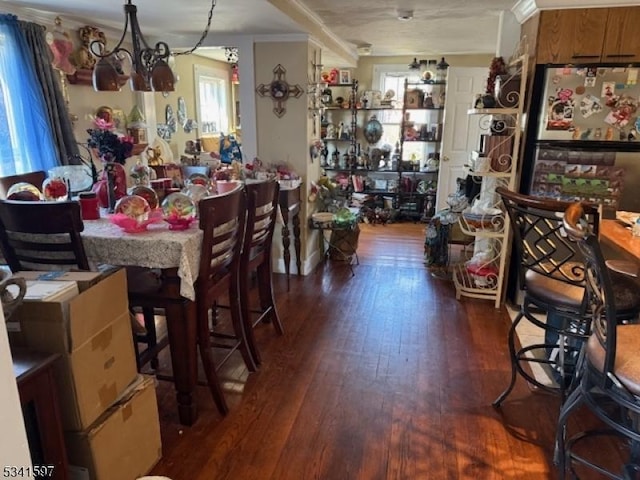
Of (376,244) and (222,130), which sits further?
(222,130)

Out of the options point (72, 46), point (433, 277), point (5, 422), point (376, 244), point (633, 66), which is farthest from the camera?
point (376, 244)

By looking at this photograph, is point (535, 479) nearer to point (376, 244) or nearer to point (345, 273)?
point (345, 273)

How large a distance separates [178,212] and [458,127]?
4.31m

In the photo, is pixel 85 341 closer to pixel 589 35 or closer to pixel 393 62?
pixel 589 35

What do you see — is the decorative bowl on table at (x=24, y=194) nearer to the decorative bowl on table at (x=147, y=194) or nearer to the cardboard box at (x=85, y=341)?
the decorative bowl on table at (x=147, y=194)

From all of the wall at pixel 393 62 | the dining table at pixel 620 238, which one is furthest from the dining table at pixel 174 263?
the wall at pixel 393 62

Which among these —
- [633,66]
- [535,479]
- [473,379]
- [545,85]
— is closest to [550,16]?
[545,85]

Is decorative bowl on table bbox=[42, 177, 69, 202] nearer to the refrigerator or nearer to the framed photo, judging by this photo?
the framed photo

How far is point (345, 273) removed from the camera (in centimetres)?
406

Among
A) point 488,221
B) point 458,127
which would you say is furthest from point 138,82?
point 458,127

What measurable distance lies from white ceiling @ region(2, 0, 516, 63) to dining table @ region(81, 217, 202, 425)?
4.88 ft

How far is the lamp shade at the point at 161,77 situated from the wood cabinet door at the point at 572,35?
7.54ft

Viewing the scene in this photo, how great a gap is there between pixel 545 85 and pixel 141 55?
8.06 feet

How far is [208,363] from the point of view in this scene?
2.05m
